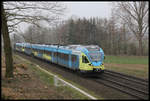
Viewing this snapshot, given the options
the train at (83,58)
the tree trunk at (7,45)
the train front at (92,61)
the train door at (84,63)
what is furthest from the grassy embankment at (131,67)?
the tree trunk at (7,45)

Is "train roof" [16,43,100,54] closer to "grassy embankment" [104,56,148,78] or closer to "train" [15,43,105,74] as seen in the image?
"train" [15,43,105,74]

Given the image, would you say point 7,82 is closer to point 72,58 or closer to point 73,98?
point 73,98

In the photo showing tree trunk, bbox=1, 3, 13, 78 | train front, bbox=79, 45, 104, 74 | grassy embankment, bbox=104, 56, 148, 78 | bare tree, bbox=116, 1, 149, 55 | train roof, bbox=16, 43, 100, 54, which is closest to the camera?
tree trunk, bbox=1, 3, 13, 78

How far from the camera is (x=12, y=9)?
10.9 metres

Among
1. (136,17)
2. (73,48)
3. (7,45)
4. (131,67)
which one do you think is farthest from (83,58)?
(136,17)

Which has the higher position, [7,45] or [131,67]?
[7,45]

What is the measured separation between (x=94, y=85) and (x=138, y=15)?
3399 centimetres

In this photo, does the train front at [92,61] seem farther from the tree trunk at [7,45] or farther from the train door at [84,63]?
the tree trunk at [7,45]

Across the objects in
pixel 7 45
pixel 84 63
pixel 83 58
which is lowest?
pixel 84 63

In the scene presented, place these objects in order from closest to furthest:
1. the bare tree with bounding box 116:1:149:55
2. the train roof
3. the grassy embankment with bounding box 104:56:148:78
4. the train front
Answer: the train front → the train roof → the grassy embankment with bounding box 104:56:148:78 → the bare tree with bounding box 116:1:149:55

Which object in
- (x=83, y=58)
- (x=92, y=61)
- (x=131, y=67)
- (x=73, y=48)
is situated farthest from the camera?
(x=131, y=67)

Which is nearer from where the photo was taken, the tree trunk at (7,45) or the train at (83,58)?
the tree trunk at (7,45)

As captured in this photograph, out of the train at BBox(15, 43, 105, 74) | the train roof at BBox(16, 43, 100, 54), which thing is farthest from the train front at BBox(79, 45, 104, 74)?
the train roof at BBox(16, 43, 100, 54)

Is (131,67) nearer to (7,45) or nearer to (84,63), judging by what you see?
(84,63)
